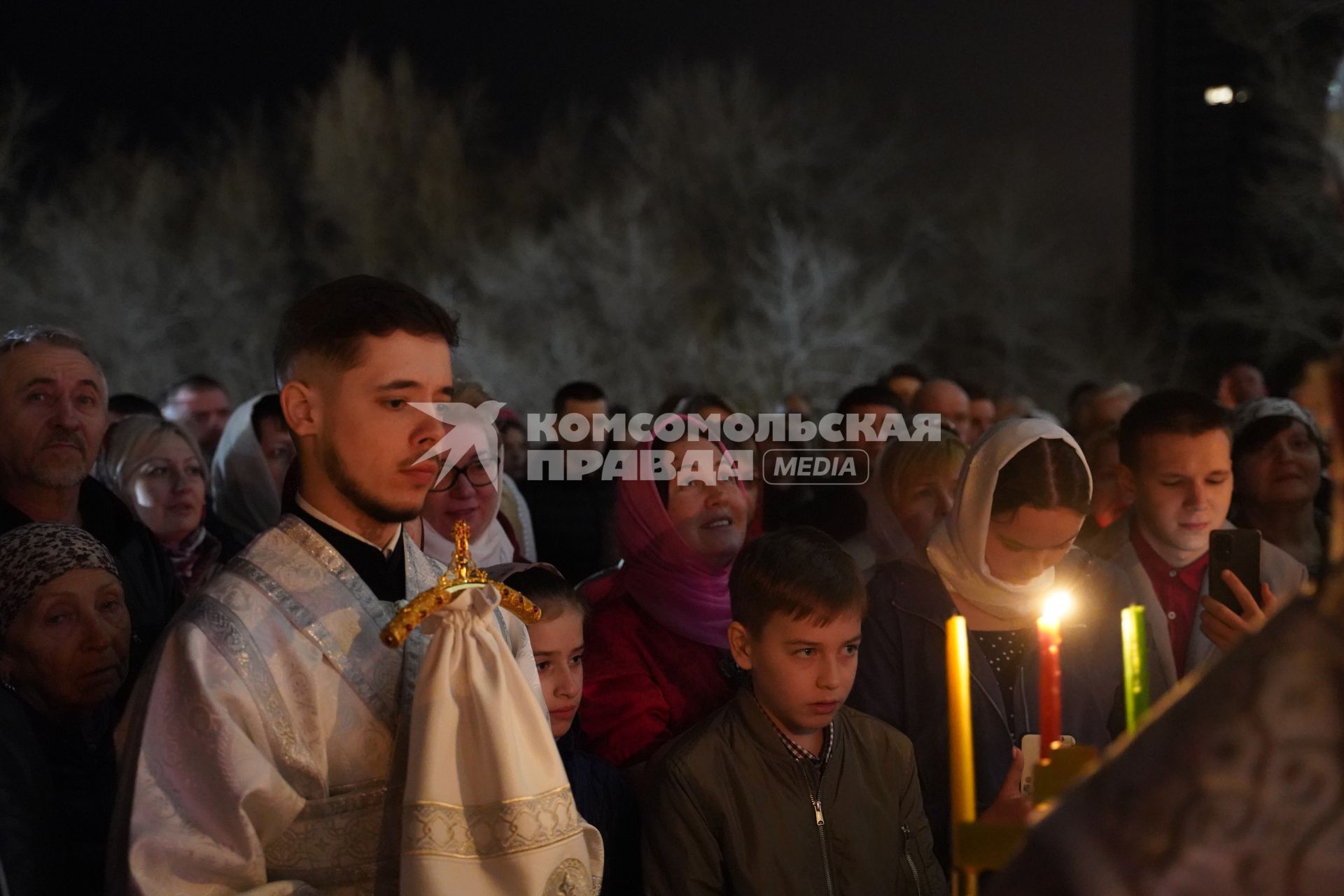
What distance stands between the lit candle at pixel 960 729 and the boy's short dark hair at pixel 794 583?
5.55 feet

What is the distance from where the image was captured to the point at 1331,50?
55.5 ft

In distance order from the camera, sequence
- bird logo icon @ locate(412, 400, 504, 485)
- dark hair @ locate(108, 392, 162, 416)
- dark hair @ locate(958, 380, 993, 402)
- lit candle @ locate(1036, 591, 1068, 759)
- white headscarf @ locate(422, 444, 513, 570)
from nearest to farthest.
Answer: lit candle @ locate(1036, 591, 1068, 759), bird logo icon @ locate(412, 400, 504, 485), white headscarf @ locate(422, 444, 513, 570), dark hair @ locate(108, 392, 162, 416), dark hair @ locate(958, 380, 993, 402)

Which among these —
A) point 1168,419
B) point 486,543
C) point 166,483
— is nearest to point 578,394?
point 486,543

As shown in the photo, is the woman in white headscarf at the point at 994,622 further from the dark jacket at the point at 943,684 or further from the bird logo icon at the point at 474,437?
the bird logo icon at the point at 474,437

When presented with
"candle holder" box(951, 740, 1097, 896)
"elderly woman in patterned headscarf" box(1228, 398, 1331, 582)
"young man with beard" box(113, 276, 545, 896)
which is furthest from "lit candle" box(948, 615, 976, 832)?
"elderly woman in patterned headscarf" box(1228, 398, 1331, 582)

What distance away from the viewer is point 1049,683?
1405mm

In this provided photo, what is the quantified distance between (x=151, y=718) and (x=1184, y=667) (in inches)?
119

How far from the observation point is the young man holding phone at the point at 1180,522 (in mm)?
3971

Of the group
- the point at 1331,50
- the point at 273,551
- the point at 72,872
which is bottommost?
the point at 72,872

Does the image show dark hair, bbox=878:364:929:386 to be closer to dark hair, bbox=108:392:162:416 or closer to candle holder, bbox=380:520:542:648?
dark hair, bbox=108:392:162:416

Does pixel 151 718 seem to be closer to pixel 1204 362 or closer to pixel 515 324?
pixel 1204 362

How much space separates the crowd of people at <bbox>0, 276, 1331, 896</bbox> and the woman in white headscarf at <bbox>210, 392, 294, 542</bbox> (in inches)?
1.2

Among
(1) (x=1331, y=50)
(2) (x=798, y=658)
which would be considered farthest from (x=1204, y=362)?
(2) (x=798, y=658)

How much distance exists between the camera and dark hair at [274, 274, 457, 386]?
229 cm
